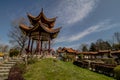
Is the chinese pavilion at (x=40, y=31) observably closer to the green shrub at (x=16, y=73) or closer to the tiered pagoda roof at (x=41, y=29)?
the tiered pagoda roof at (x=41, y=29)

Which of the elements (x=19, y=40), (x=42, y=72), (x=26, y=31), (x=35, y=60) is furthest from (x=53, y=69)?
(x=19, y=40)

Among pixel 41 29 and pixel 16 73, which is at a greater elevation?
pixel 41 29

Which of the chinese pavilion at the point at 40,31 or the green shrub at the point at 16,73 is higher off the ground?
the chinese pavilion at the point at 40,31

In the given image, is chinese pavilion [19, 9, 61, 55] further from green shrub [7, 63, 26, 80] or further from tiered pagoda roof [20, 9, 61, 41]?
green shrub [7, 63, 26, 80]

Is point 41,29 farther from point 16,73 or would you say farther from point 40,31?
point 16,73

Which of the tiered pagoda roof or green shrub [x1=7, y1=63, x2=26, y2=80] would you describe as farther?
the tiered pagoda roof

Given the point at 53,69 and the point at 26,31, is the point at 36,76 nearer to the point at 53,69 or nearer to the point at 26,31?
the point at 53,69

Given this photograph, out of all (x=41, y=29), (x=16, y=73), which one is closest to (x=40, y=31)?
(x=41, y=29)

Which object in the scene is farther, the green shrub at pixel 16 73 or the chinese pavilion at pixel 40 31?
the chinese pavilion at pixel 40 31

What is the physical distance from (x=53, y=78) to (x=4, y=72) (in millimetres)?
4856

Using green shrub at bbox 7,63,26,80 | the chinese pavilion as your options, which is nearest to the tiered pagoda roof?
the chinese pavilion

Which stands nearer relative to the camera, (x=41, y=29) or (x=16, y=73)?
(x=16, y=73)

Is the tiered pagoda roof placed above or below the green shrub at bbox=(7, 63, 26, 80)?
above

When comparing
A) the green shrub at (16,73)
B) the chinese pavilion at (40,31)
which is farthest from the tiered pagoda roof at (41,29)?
the green shrub at (16,73)
